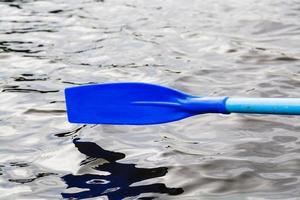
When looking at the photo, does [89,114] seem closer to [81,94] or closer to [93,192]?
[81,94]

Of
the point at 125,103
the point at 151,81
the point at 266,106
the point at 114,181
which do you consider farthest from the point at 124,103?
the point at 151,81

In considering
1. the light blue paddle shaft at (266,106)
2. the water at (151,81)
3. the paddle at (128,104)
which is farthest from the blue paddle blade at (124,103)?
the light blue paddle shaft at (266,106)

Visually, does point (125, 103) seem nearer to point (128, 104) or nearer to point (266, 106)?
point (128, 104)

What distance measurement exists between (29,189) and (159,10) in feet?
15.3

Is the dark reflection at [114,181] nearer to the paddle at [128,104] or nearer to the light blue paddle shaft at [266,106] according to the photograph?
the paddle at [128,104]

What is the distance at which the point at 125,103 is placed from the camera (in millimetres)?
3389

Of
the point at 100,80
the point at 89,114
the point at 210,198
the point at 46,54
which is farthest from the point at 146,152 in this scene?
the point at 46,54

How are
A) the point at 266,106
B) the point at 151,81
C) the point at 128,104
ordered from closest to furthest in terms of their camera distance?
the point at 266,106
the point at 128,104
the point at 151,81

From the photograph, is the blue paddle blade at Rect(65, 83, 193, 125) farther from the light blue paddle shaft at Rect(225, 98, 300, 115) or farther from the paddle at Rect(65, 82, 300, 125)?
the light blue paddle shaft at Rect(225, 98, 300, 115)

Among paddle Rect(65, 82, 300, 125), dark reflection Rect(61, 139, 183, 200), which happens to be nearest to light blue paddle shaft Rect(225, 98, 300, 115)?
paddle Rect(65, 82, 300, 125)

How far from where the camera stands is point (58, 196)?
112 inches

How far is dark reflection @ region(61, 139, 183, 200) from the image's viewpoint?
2836 mm

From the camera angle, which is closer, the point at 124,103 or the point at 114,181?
the point at 114,181

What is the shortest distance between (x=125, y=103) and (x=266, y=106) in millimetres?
885
